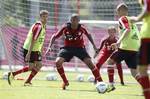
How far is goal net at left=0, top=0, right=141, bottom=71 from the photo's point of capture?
70.8 ft

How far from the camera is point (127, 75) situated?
869 inches

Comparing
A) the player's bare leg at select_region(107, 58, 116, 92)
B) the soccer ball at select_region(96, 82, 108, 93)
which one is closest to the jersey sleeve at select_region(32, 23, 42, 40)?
the player's bare leg at select_region(107, 58, 116, 92)

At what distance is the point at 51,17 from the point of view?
22.7 meters

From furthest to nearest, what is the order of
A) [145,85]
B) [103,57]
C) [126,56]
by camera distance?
[103,57]
[126,56]
[145,85]

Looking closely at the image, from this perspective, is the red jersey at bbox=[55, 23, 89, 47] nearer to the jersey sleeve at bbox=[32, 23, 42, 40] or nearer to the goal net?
the jersey sleeve at bbox=[32, 23, 42, 40]

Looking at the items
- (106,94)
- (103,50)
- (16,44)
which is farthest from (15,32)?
(106,94)

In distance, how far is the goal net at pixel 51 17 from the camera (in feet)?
70.8

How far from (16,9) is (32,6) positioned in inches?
36.2

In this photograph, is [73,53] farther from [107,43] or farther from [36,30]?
[107,43]

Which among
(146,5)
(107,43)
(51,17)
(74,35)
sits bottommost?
(51,17)

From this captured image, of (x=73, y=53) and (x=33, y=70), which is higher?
(x=73, y=53)

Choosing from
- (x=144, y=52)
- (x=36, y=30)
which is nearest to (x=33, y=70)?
(x=36, y=30)

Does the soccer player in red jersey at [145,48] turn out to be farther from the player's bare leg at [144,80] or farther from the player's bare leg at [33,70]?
the player's bare leg at [33,70]

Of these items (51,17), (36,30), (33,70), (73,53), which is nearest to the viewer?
(73,53)
